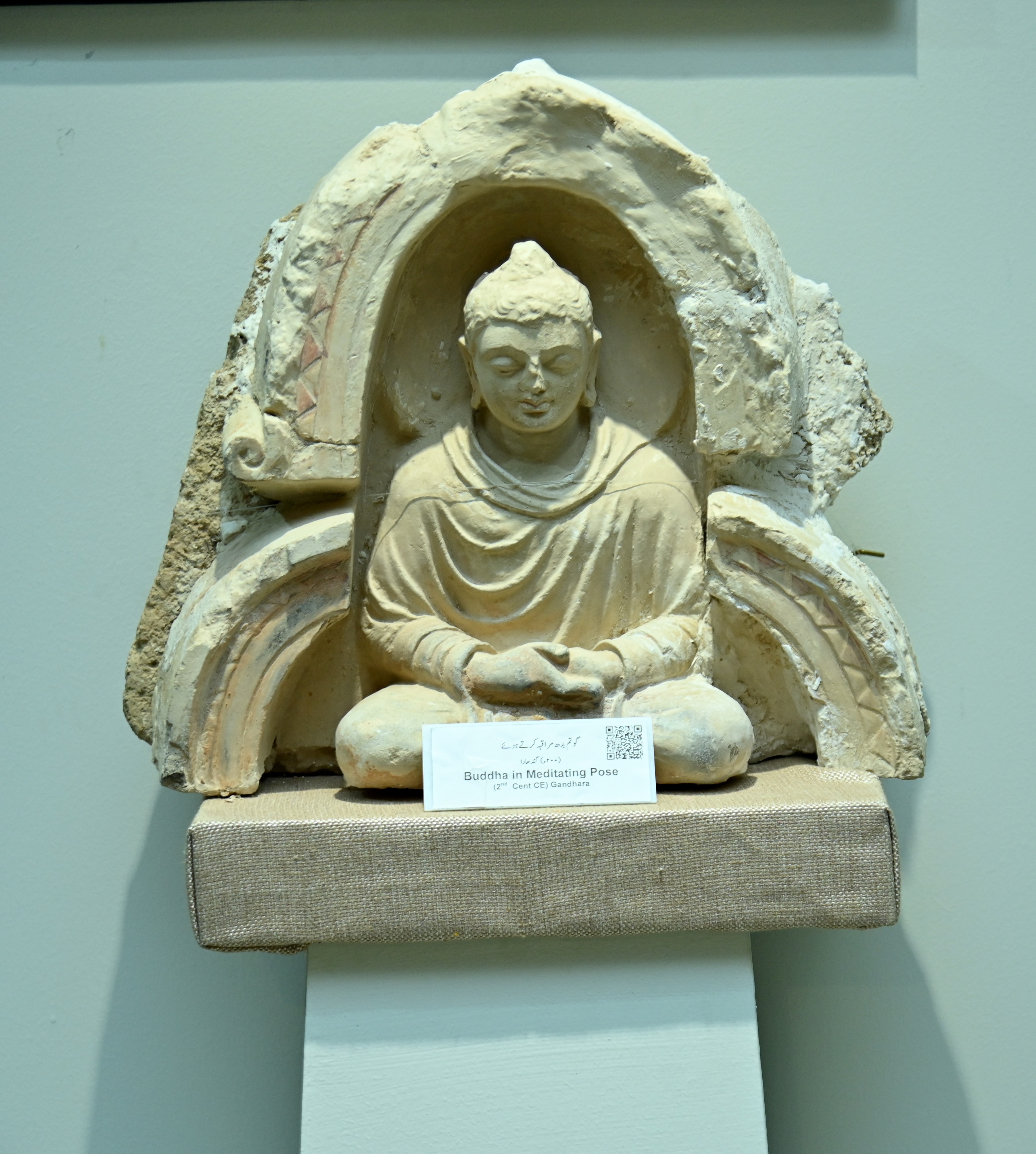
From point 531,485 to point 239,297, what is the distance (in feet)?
3.30

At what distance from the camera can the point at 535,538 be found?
2.54 m

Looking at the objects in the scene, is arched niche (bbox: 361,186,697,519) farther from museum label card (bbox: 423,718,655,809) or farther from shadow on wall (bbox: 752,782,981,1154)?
shadow on wall (bbox: 752,782,981,1154)

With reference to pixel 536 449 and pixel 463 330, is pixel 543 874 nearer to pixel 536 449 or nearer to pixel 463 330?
pixel 536 449

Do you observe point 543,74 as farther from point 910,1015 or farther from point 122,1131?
point 122,1131

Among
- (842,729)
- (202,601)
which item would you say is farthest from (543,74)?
(842,729)

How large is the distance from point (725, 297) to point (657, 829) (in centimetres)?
100

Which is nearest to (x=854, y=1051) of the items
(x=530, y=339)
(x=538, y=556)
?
(x=538, y=556)

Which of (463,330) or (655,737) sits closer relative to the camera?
(655,737)

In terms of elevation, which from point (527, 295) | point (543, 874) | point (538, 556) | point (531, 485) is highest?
point (527, 295)

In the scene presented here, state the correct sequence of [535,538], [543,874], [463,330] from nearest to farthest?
[543,874] < [535,538] < [463,330]

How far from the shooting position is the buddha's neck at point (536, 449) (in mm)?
2609

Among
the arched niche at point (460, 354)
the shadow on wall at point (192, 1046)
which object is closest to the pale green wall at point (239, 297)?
the shadow on wall at point (192, 1046)

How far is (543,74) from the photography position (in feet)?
7.90

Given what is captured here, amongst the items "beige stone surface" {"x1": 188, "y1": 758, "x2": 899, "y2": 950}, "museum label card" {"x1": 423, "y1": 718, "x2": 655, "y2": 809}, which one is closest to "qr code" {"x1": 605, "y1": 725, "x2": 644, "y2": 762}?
"museum label card" {"x1": 423, "y1": 718, "x2": 655, "y2": 809}
